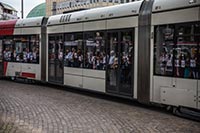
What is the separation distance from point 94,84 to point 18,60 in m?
6.85

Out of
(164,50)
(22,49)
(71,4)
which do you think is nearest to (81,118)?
(164,50)

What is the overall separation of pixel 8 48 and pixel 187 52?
12480 millimetres

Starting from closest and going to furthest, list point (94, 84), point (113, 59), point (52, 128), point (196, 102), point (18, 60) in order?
point (52, 128) < point (196, 102) < point (113, 59) < point (94, 84) < point (18, 60)

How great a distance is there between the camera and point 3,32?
65.2 ft

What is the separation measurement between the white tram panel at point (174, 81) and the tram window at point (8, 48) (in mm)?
10884

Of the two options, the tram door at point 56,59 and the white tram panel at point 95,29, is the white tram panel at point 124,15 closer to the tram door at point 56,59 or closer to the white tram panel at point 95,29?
the white tram panel at point 95,29

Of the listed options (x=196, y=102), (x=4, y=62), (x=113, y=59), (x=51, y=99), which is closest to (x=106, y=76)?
(x=113, y=59)

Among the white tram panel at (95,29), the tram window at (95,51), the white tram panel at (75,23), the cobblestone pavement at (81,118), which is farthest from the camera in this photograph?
the white tram panel at (75,23)

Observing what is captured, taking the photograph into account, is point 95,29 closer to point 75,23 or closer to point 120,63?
Answer: point 75,23

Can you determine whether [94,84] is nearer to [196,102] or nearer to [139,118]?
[139,118]

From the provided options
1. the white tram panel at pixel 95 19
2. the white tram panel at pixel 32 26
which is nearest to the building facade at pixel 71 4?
the white tram panel at pixel 32 26

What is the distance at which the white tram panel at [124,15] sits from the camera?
11.4m

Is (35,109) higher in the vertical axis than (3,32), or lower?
lower

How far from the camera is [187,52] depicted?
9609mm
